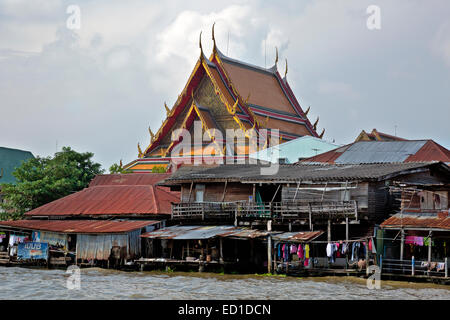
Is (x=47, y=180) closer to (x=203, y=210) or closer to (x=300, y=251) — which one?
(x=203, y=210)

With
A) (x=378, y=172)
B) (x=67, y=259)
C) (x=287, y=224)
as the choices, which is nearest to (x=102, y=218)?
(x=67, y=259)

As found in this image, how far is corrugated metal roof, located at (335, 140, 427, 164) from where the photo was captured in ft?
128

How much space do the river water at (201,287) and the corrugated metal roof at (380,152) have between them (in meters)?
13.5

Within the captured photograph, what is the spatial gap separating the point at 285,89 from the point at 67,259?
33282 mm

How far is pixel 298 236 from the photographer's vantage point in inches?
1104

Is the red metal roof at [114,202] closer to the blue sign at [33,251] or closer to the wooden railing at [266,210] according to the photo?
the wooden railing at [266,210]

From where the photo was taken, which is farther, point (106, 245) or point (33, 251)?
point (33, 251)

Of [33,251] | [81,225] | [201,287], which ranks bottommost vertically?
[201,287]

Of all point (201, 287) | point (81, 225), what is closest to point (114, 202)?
point (81, 225)

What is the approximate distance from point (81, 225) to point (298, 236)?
451 inches

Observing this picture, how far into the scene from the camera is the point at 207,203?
3312 cm

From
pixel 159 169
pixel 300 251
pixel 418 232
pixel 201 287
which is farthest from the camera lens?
pixel 159 169
